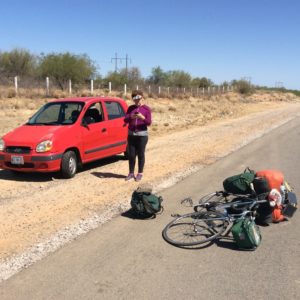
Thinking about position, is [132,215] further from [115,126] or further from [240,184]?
[115,126]

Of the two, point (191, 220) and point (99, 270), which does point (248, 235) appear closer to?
point (191, 220)

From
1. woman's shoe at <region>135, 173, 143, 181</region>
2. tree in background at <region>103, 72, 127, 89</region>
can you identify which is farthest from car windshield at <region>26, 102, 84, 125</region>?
tree in background at <region>103, 72, 127, 89</region>

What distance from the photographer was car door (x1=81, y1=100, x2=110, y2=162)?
10.6 m

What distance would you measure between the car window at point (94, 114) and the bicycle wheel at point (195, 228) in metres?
4.91

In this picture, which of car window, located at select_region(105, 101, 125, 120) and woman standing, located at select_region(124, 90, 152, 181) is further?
car window, located at select_region(105, 101, 125, 120)

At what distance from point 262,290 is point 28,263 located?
8.29ft

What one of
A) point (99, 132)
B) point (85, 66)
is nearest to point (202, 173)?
point (99, 132)

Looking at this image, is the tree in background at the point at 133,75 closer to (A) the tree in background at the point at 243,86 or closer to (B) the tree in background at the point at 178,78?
(B) the tree in background at the point at 178,78

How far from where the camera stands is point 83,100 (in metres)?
10.9

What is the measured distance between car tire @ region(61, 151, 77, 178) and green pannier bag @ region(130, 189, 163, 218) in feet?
10.6

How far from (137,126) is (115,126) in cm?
207

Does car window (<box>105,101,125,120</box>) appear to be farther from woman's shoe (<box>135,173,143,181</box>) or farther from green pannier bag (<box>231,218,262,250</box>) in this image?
green pannier bag (<box>231,218,262,250</box>)

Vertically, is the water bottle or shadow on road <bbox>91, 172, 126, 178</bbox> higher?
the water bottle

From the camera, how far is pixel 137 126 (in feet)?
31.2
